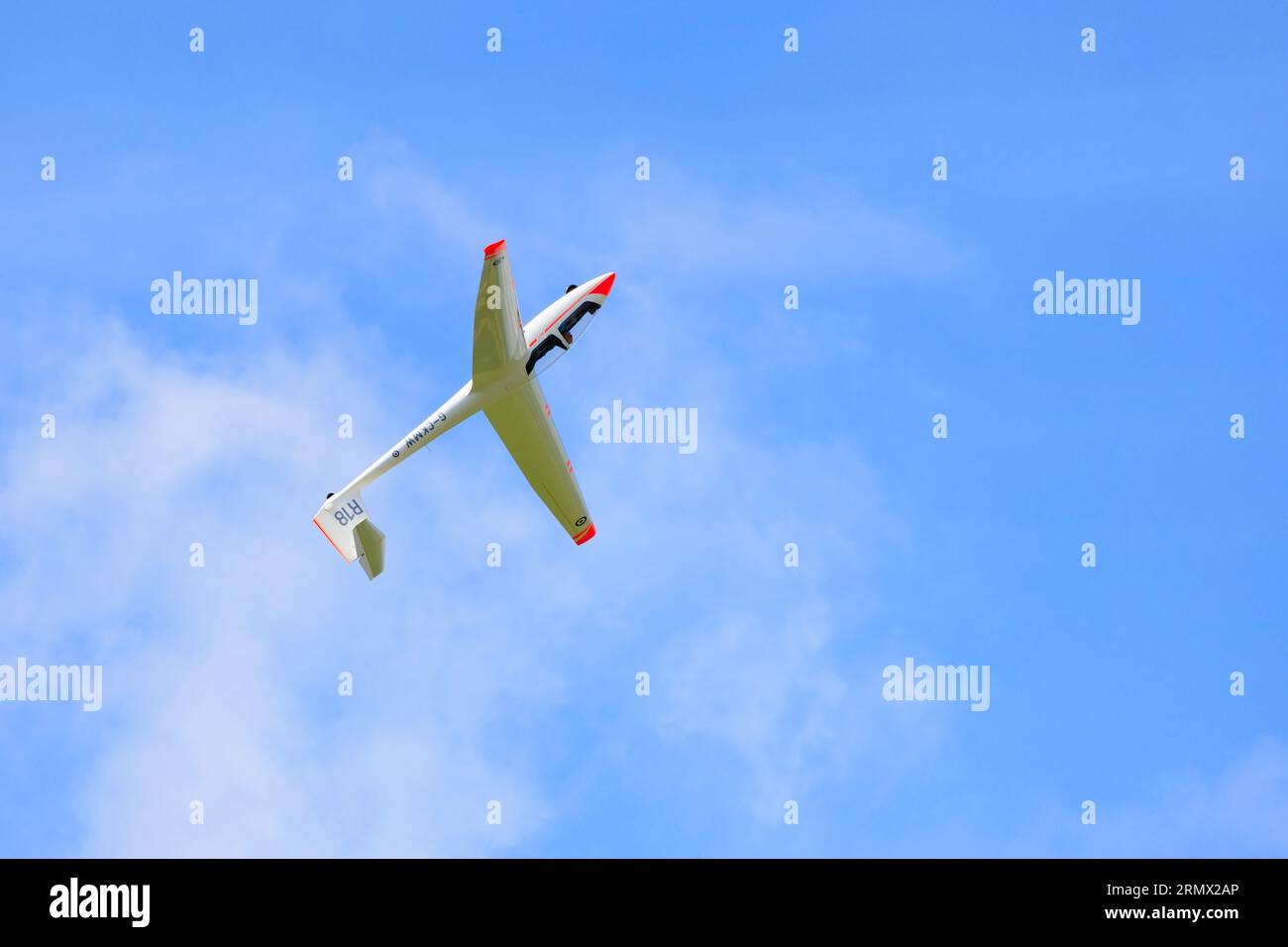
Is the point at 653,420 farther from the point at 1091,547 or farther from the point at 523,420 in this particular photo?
the point at 1091,547

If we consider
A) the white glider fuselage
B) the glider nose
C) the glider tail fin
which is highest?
the glider nose

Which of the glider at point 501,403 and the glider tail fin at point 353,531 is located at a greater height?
the glider at point 501,403

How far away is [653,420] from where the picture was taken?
39.6 m

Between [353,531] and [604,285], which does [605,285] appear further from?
[353,531]

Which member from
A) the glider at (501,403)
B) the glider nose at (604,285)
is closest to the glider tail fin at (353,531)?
the glider at (501,403)

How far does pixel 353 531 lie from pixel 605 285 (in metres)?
10.4

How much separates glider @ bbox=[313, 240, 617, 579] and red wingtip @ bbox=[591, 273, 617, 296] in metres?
0.26

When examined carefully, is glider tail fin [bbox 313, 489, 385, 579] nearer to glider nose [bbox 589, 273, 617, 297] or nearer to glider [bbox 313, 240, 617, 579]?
glider [bbox 313, 240, 617, 579]

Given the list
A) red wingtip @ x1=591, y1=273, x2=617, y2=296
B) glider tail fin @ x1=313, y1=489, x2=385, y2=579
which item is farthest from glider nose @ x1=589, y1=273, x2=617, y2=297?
glider tail fin @ x1=313, y1=489, x2=385, y2=579

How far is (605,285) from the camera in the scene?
138 feet

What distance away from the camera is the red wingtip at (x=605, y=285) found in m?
42.0

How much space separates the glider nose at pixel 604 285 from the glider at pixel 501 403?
189mm

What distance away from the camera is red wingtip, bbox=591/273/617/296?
42.0 m

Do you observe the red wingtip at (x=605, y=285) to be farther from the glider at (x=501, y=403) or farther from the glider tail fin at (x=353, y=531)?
the glider tail fin at (x=353, y=531)
